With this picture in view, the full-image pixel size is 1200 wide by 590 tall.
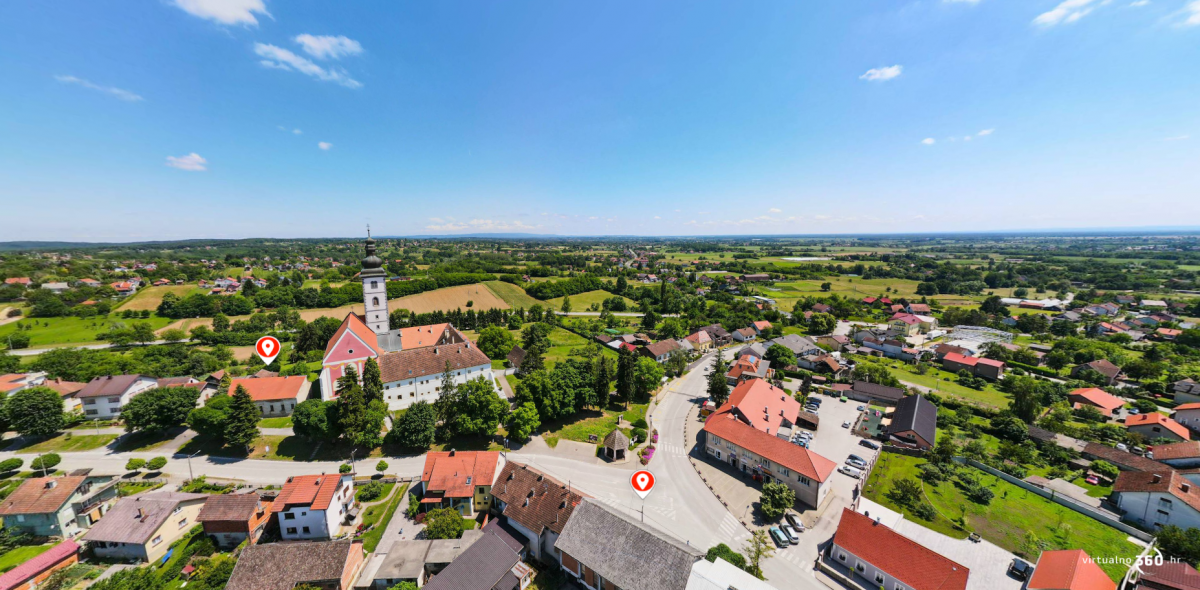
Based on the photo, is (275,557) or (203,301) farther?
(203,301)

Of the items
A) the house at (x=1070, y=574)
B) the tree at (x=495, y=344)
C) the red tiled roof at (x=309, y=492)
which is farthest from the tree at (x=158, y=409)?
the house at (x=1070, y=574)

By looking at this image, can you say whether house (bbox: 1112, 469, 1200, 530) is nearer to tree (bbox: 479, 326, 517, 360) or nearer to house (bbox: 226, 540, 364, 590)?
house (bbox: 226, 540, 364, 590)

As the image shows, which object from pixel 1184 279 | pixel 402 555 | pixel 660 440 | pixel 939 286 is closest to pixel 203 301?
pixel 402 555

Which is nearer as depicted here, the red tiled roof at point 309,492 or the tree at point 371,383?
the red tiled roof at point 309,492

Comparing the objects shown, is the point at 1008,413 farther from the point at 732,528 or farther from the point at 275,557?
the point at 275,557

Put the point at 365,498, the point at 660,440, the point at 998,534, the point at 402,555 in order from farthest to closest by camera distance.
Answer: the point at 660,440
the point at 365,498
the point at 998,534
the point at 402,555

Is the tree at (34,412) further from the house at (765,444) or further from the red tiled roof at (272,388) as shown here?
the house at (765,444)
